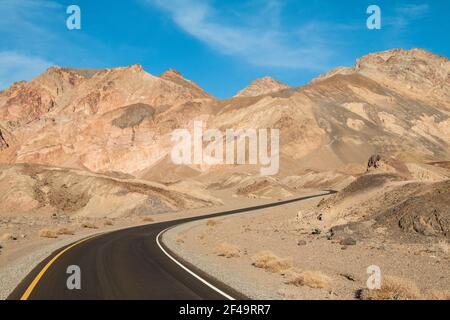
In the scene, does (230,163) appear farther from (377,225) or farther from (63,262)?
(63,262)

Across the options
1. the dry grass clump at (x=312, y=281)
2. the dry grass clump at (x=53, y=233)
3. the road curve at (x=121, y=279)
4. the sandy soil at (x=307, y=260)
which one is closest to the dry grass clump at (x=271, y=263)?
the sandy soil at (x=307, y=260)

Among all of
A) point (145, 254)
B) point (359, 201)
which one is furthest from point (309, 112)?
point (145, 254)

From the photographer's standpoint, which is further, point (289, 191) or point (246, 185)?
point (246, 185)

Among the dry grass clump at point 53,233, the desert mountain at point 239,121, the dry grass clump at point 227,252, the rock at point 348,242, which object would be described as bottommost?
the dry grass clump at point 53,233

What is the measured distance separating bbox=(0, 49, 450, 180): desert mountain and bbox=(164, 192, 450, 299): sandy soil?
7684cm

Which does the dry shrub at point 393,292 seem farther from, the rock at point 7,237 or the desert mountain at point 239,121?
the desert mountain at point 239,121

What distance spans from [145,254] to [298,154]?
102223 millimetres

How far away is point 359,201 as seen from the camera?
103 feet

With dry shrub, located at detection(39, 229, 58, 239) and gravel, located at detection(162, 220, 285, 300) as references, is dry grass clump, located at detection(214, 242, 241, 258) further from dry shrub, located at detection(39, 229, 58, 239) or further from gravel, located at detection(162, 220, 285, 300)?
dry shrub, located at detection(39, 229, 58, 239)

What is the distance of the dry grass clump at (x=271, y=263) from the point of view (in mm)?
16484

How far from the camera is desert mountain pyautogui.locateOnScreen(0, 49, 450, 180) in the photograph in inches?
4722

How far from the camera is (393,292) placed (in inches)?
453

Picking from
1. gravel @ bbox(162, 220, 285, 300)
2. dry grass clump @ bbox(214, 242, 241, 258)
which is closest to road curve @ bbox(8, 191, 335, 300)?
gravel @ bbox(162, 220, 285, 300)

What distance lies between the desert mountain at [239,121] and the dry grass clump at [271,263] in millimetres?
85871
